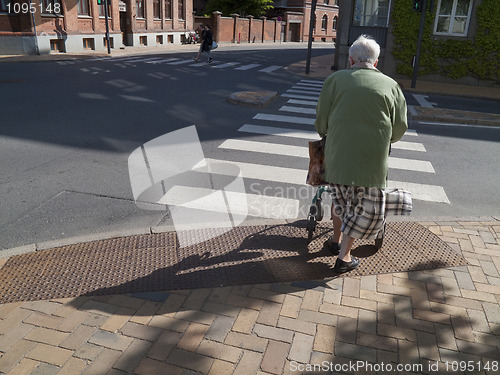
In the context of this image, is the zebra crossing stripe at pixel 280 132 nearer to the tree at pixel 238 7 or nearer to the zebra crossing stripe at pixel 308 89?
the zebra crossing stripe at pixel 308 89

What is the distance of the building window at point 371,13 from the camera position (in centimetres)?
2017

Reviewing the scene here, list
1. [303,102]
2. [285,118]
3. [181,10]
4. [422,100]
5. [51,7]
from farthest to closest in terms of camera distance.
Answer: [181,10] < [51,7] < [422,100] < [303,102] < [285,118]

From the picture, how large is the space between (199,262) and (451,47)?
1907cm

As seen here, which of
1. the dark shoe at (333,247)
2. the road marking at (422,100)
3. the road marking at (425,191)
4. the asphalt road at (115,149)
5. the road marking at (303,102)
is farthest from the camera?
the road marking at (422,100)

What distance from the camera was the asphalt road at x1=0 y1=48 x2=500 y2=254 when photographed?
5.25 metres

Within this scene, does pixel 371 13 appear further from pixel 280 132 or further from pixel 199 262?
pixel 199 262

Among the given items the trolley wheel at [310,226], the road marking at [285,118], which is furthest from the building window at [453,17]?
the trolley wheel at [310,226]

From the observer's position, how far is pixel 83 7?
28.8m

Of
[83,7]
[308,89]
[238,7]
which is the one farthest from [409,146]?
[238,7]

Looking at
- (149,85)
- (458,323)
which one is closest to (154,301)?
(458,323)

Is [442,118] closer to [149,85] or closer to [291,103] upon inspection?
[291,103]

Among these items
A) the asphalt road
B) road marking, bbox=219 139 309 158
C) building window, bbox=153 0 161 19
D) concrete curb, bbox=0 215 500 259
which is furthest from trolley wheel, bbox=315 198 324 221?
building window, bbox=153 0 161 19

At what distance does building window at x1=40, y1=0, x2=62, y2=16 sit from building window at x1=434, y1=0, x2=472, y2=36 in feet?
70.3

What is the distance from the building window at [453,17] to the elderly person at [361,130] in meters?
18.6
